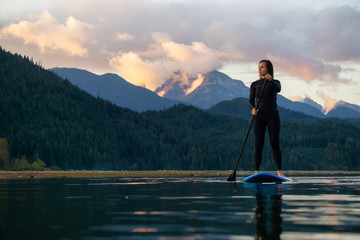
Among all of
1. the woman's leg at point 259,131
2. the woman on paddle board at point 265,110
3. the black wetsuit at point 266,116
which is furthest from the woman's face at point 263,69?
the woman's leg at point 259,131

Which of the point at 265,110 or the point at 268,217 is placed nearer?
the point at 268,217

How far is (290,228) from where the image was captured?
35.1 feet

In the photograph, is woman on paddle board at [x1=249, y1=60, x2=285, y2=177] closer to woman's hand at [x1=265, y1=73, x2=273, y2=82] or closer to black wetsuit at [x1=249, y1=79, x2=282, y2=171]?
black wetsuit at [x1=249, y1=79, x2=282, y2=171]

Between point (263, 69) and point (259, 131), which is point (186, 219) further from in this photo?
point (263, 69)

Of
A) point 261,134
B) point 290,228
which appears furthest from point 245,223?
point 261,134

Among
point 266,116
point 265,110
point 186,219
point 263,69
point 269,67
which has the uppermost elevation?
point 269,67

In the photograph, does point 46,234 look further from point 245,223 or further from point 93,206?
point 93,206

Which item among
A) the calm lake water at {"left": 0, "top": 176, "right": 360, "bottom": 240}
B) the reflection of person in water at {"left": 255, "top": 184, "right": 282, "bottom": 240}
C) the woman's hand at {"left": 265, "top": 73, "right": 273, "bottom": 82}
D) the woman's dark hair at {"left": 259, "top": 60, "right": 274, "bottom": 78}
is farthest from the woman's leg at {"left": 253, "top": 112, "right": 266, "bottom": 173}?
the calm lake water at {"left": 0, "top": 176, "right": 360, "bottom": 240}

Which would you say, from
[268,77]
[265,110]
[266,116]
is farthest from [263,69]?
[266,116]

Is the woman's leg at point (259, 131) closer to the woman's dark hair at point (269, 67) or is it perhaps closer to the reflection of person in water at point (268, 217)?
the woman's dark hair at point (269, 67)

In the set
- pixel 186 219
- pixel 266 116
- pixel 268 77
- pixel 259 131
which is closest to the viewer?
pixel 186 219

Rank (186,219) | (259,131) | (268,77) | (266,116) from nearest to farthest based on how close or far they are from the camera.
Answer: (186,219) < (268,77) < (259,131) < (266,116)

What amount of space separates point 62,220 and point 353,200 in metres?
8.93

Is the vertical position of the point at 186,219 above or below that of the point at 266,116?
below
